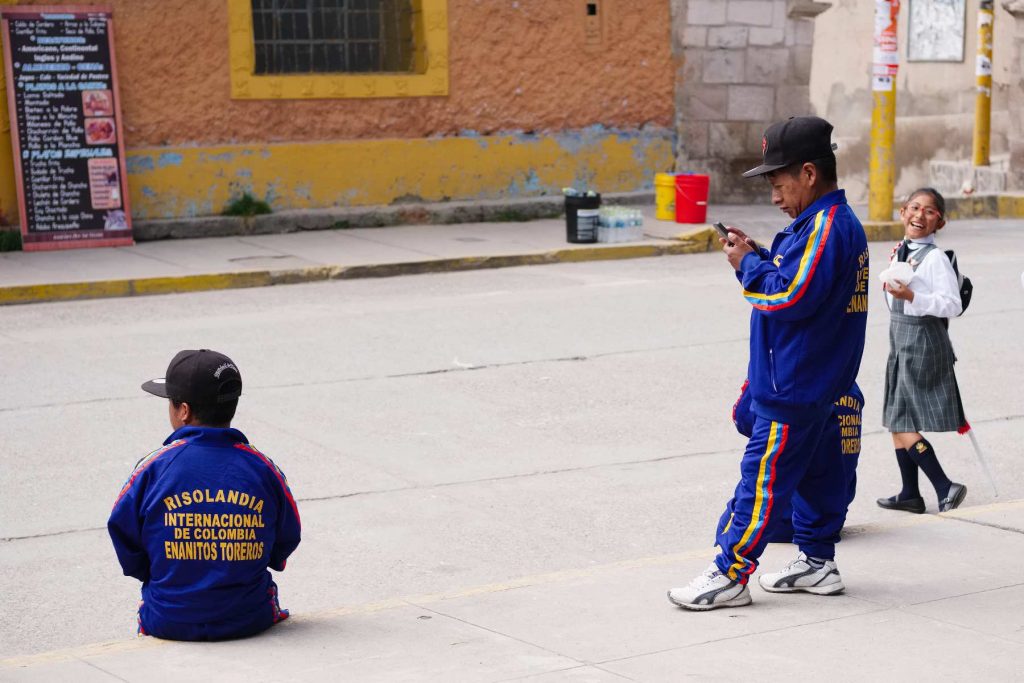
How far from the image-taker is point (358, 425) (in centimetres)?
855

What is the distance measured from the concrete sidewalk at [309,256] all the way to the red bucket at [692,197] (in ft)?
0.72

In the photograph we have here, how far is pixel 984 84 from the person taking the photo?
2017 centimetres

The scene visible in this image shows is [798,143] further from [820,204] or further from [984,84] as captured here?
[984,84]

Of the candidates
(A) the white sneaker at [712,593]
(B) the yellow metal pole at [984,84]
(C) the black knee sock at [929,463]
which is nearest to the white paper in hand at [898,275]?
(C) the black knee sock at [929,463]

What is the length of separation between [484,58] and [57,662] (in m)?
13.7

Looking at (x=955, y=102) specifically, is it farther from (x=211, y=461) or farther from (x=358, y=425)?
(x=211, y=461)

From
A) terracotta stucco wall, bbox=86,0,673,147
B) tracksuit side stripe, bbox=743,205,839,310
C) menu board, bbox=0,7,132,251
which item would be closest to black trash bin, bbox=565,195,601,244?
terracotta stucco wall, bbox=86,0,673,147

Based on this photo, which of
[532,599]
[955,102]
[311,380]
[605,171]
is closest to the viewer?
[532,599]

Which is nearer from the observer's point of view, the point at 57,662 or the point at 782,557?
the point at 57,662

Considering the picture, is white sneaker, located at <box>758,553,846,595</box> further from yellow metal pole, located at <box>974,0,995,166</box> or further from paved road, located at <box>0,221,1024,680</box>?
yellow metal pole, located at <box>974,0,995,166</box>

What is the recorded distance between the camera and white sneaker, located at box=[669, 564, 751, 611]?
5051 mm

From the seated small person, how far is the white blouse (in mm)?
3328

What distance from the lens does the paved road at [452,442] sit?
559 centimetres

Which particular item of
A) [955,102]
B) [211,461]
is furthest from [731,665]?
[955,102]
